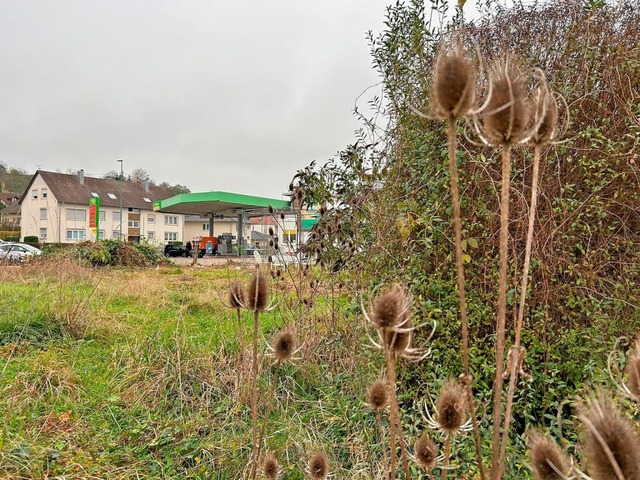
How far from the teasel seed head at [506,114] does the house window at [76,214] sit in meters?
42.1

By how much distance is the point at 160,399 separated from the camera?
3207 millimetres

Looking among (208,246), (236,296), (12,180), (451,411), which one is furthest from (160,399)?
(12,180)

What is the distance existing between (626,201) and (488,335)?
109 cm

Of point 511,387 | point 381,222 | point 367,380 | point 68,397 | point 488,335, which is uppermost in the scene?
point 381,222

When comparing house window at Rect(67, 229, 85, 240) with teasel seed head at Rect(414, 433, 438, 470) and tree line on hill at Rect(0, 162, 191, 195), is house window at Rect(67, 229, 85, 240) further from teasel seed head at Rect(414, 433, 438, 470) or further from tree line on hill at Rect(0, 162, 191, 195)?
teasel seed head at Rect(414, 433, 438, 470)

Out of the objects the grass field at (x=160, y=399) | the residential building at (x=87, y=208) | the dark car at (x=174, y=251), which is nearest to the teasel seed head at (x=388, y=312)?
the grass field at (x=160, y=399)

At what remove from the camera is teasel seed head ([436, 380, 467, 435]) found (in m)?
0.79

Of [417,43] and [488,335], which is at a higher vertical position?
[417,43]

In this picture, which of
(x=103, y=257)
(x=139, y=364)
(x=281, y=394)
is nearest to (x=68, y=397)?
(x=139, y=364)

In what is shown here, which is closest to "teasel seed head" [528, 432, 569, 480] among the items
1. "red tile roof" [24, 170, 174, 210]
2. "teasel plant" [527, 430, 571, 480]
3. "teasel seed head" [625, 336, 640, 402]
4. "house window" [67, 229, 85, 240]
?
"teasel plant" [527, 430, 571, 480]

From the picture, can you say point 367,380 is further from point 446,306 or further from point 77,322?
point 77,322

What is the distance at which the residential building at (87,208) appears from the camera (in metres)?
36.4

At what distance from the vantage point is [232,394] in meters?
3.16

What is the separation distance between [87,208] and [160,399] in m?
39.8
